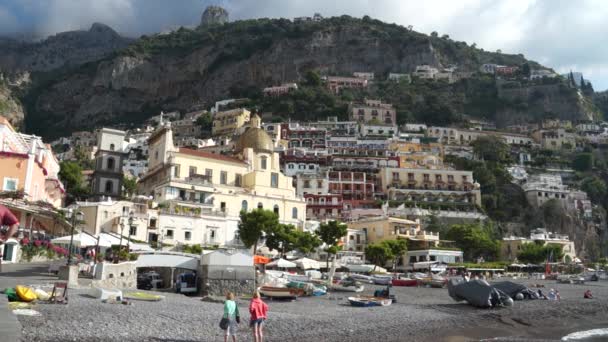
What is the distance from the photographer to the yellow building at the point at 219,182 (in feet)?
169

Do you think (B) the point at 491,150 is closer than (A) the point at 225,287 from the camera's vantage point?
No

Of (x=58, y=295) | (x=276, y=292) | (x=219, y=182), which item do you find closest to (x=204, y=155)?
(x=219, y=182)

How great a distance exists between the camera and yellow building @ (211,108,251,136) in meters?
120

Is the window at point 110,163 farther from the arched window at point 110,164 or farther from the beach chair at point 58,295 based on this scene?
the beach chair at point 58,295

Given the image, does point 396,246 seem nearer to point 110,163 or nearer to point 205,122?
point 110,163

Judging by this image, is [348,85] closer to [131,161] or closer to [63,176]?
[131,161]

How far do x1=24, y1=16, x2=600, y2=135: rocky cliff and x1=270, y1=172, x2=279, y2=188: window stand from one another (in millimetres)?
99603

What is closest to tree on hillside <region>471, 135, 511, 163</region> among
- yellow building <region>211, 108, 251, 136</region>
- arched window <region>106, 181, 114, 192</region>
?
yellow building <region>211, 108, 251, 136</region>

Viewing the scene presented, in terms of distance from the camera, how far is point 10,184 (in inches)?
1479

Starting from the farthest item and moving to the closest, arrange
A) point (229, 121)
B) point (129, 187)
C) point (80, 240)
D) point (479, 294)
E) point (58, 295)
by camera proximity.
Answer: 1. point (229, 121)
2. point (129, 187)
3. point (80, 240)
4. point (479, 294)
5. point (58, 295)

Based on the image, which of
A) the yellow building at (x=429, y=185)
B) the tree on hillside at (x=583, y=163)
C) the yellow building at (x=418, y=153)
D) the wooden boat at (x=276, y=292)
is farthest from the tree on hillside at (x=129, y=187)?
the tree on hillside at (x=583, y=163)

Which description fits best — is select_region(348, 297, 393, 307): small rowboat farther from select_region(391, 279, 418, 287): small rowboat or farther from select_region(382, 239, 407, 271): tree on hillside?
select_region(382, 239, 407, 271): tree on hillside

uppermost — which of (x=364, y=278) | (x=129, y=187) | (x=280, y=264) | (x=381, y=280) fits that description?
(x=129, y=187)

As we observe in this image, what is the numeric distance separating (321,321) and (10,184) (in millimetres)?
25818
